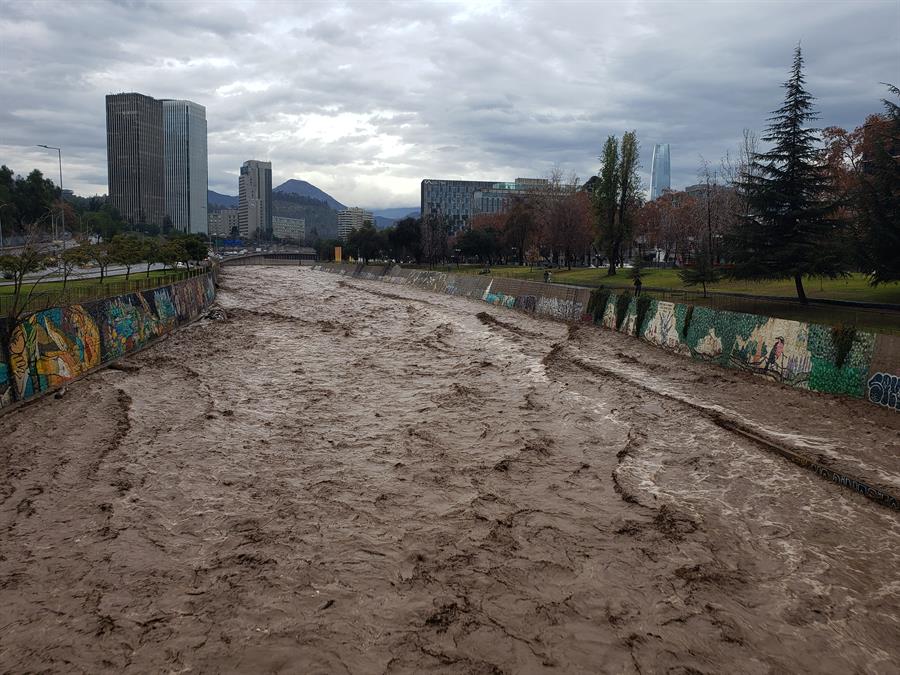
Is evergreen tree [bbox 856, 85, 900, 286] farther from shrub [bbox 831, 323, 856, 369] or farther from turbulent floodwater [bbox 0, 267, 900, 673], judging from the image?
turbulent floodwater [bbox 0, 267, 900, 673]

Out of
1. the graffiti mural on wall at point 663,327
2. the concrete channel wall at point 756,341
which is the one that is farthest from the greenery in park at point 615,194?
the graffiti mural on wall at point 663,327

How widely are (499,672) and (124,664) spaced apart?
165 inches

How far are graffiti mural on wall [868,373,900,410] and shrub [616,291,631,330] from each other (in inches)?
713

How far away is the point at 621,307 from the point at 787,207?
35.3 ft

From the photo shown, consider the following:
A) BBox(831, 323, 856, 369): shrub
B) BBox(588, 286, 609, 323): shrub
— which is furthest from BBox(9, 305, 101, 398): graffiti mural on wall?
BBox(588, 286, 609, 323): shrub

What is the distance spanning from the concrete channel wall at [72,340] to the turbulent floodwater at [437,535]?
1001 mm

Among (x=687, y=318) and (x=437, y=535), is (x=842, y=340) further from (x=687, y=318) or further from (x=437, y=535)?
(x=437, y=535)

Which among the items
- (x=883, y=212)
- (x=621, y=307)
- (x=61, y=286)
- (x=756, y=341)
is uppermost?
(x=883, y=212)

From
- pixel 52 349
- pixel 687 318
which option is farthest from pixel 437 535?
pixel 687 318

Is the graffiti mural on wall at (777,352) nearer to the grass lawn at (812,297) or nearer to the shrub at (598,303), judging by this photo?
the grass lawn at (812,297)

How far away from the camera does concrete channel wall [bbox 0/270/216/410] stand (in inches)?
733

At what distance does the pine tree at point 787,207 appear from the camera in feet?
113

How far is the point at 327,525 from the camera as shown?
35.1ft

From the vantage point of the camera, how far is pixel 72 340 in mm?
22188
